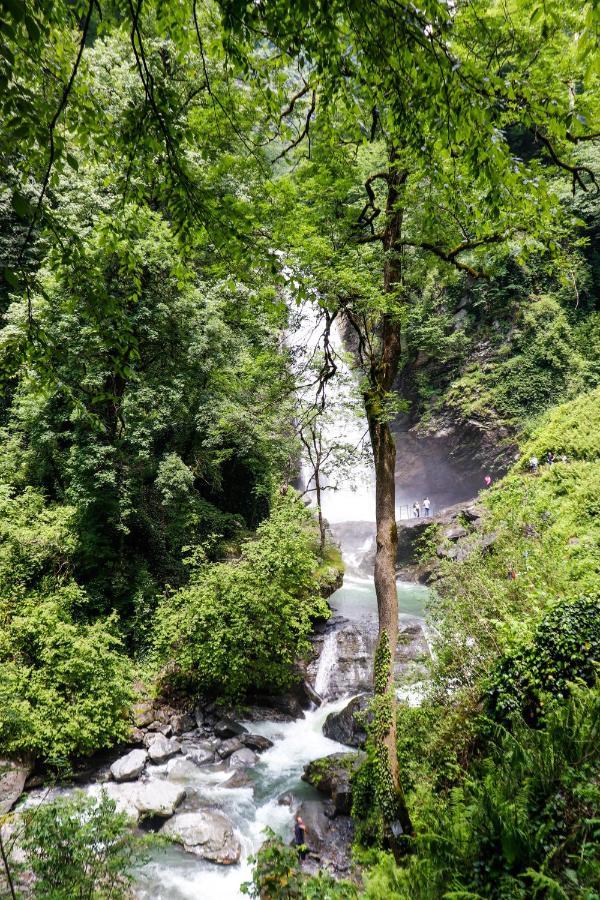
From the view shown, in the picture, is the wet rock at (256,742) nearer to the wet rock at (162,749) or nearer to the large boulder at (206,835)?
the wet rock at (162,749)

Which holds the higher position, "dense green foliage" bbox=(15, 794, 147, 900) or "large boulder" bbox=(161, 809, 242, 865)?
"dense green foliage" bbox=(15, 794, 147, 900)

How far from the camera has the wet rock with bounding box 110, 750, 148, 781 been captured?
27.4ft

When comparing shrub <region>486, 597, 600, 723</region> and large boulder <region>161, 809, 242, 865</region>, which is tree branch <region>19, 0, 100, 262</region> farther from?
large boulder <region>161, 809, 242, 865</region>

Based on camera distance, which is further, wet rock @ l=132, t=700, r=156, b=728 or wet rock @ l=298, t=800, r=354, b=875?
wet rock @ l=132, t=700, r=156, b=728

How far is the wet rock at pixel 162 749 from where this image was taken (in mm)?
8984

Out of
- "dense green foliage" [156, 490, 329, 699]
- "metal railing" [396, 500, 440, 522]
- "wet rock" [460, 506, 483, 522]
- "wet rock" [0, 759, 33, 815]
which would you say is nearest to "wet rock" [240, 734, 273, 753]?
→ "dense green foliage" [156, 490, 329, 699]

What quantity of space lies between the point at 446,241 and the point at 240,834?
31.5ft

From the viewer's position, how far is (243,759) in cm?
929

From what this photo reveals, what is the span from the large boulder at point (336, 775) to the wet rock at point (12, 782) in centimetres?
494

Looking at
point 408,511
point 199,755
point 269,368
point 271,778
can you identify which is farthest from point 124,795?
point 408,511

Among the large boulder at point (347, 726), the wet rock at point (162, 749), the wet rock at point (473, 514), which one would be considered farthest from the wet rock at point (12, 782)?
the wet rock at point (473, 514)

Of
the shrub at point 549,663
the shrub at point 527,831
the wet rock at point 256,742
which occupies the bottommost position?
the wet rock at point 256,742

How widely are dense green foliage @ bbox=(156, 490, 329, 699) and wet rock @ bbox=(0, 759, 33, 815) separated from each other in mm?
3267

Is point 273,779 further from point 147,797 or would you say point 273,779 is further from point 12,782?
point 12,782
